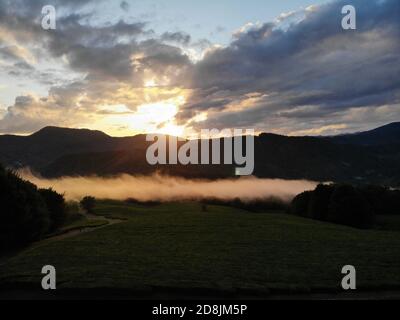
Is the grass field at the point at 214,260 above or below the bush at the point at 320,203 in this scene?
below

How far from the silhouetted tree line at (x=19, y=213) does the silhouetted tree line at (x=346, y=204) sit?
58.6 m

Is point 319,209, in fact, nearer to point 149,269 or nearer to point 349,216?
point 349,216

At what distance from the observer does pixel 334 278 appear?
3334cm

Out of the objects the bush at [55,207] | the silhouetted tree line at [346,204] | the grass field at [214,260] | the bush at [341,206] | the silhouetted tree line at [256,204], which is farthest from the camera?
the silhouetted tree line at [256,204]

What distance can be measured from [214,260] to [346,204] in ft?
193

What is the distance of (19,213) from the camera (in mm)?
58719

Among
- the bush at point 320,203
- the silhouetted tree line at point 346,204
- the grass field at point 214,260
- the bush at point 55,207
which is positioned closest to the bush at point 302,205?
the silhouetted tree line at point 346,204

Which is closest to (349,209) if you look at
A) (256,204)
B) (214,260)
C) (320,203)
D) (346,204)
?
(346,204)

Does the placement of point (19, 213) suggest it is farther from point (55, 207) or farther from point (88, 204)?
point (88, 204)

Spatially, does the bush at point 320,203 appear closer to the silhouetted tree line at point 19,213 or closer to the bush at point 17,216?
the silhouetted tree line at point 19,213

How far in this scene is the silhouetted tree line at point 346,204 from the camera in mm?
91062

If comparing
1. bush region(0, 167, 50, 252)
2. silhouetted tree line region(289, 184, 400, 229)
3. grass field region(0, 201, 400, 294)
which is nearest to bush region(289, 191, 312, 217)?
silhouetted tree line region(289, 184, 400, 229)

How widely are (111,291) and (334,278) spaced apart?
16.7 meters
